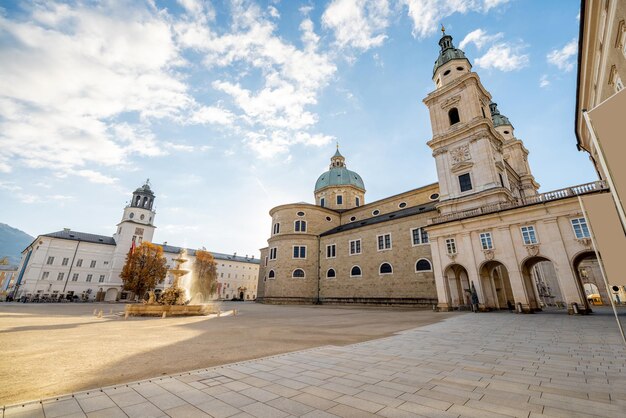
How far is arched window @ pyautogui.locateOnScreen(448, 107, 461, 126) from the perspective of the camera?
2715 cm

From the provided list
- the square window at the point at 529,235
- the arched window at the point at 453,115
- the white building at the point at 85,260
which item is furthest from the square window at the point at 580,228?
the white building at the point at 85,260

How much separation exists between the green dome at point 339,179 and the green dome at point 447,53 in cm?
1990

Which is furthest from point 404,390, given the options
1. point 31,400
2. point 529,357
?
point 31,400

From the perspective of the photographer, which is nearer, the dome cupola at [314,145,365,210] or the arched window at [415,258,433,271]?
the arched window at [415,258,433,271]

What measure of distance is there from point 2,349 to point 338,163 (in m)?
47.5

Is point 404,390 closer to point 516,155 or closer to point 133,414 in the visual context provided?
point 133,414

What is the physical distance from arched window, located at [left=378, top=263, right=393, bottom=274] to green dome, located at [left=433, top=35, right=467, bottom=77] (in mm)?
22912

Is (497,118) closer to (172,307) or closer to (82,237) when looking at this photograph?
(172,307)

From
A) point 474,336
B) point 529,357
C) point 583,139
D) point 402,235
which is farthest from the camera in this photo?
point 402,235

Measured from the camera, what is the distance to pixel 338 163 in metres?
50.4

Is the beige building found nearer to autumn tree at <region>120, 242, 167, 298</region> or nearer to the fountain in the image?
the fountain

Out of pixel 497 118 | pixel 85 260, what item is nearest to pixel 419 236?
pixel 497 118

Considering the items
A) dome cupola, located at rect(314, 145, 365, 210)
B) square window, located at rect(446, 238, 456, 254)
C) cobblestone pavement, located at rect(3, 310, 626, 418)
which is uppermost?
dome cupola, located at rect(314, 145, 365, 210)

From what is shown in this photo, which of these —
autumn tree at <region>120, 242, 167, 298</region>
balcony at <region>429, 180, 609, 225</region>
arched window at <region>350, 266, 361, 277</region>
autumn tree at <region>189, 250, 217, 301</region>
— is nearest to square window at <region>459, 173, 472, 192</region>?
balcony at <region>429, 180, 609, 225</region>
